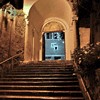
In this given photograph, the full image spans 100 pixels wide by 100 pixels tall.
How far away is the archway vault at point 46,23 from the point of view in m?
16.7

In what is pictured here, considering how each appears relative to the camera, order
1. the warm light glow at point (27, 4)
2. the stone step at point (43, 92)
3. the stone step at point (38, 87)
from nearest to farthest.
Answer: the stone step at point (43, 92) < the stone step at point (38, 87) < the warm light glow at point (27, 4)

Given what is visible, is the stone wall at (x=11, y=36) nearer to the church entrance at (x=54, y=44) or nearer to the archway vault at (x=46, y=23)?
the archway vault at (x=46, y=23)

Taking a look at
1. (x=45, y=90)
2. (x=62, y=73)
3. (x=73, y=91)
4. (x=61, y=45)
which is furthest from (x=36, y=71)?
(x=61, y=45)

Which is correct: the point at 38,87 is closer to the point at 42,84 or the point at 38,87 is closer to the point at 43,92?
the point at 42,84

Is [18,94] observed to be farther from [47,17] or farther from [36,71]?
[47,17]

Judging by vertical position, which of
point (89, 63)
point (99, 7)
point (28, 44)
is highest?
point (99, 7)

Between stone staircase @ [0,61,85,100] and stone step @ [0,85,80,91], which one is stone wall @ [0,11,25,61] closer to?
stone staircase @ [0,61,85,100]

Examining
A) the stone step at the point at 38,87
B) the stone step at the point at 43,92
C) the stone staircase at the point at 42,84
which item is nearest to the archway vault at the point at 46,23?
the stone staircase at the point at 42,84

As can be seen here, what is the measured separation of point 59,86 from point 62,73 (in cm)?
180

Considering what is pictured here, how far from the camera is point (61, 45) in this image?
35.7m

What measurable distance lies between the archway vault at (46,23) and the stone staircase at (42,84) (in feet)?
17.6

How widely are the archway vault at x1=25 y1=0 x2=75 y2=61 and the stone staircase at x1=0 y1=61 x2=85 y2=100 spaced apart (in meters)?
5.36

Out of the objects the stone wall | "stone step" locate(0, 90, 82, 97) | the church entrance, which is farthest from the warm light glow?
the church entrance

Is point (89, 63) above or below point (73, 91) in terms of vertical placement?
above
